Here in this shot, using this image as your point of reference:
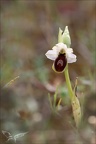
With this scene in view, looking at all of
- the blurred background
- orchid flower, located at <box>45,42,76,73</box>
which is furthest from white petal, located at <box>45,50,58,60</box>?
the blurred background

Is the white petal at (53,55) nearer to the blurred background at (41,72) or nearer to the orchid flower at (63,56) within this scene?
the orchid flower at (63,56)

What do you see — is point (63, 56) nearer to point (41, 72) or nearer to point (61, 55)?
point (61, 55)

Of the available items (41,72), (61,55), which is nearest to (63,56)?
(61,55)

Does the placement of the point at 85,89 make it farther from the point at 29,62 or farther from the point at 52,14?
the point at 52,14

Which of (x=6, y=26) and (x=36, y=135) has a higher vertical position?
(x=6, y=26)

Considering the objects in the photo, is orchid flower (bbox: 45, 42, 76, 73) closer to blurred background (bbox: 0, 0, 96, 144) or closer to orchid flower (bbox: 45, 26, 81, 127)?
orchid flower (bbox: 45, 26, 81, 127)

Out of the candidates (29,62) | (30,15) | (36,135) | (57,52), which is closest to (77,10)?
(30,15)

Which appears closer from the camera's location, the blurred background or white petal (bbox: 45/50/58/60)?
white petal (bbox: 45/50/58/60)

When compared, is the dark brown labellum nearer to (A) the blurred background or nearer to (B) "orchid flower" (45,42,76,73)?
(B) "orchid flower" (45,42,76,73)

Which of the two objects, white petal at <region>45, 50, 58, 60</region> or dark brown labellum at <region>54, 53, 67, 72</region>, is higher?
white petal at <region>45, 50, 58, 60</region>
